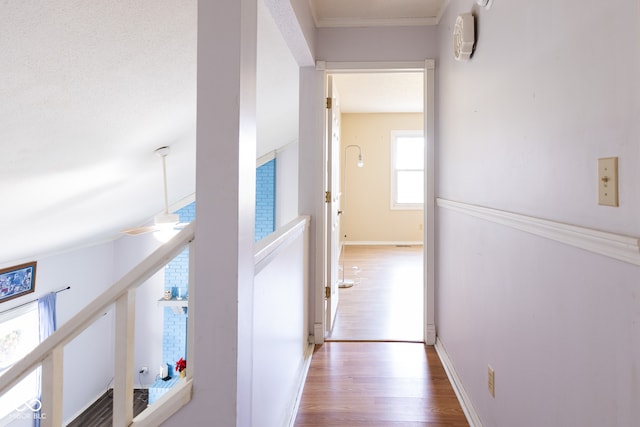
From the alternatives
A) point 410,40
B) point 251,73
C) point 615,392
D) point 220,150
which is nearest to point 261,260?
point 220,150

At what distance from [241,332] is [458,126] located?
1761 mm

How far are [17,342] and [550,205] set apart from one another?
18.1 feet

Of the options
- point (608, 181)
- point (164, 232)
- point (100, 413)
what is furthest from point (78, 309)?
point (608, 181)

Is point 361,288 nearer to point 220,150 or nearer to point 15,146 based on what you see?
point 15,146

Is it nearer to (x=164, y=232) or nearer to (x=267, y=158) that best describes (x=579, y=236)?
(x=164, y=232)

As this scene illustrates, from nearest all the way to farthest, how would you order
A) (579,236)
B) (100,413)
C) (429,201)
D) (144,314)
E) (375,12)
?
(579,236)
(375,12)
(429,201)
(100,413)
(144,314)

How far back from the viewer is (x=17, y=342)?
15.2 feet

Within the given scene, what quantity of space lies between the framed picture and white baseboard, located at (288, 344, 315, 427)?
11.5 feet

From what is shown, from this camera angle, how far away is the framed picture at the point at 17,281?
4.32 m

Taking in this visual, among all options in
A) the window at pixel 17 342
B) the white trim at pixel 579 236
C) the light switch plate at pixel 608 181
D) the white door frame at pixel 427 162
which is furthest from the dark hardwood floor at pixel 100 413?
the light switch plate at pixel 608 181

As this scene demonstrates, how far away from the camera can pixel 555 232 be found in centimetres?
114

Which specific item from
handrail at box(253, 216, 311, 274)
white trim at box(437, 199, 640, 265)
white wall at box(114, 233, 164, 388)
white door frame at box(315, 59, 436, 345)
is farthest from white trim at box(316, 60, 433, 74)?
white wall at box(114, 233, 164, 388)

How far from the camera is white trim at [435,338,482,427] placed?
6.45 ft

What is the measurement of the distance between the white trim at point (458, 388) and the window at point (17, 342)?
169 inches
